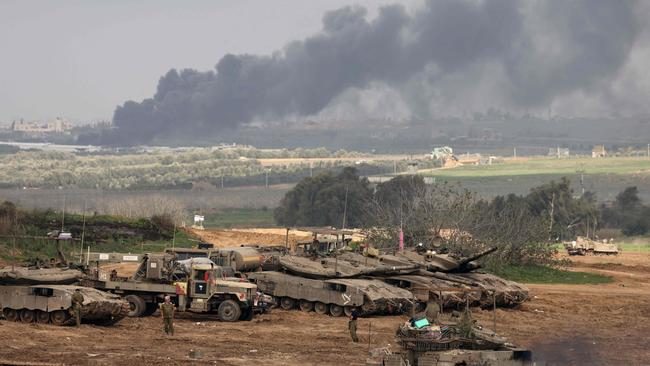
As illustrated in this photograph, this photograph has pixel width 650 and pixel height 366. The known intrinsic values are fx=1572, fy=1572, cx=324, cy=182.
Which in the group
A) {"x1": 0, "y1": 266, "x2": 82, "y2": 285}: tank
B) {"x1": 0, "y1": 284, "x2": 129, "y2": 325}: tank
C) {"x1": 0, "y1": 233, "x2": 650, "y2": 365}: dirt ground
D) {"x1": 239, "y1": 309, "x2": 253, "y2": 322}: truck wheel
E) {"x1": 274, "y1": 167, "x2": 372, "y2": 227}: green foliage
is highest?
{"x1": 274, "y1": 167, "x2": 372, "y2": 227}: green foliage

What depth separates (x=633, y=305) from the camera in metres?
57.5

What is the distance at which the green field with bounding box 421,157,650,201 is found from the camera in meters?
164

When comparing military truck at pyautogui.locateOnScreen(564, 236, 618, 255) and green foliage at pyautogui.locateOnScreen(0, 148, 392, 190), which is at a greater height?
green foliage at pyautogui.locateOnScreen(0, 148, 392, 190)

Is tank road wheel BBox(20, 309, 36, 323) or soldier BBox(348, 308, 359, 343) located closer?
soldier BBox(348, 308, 359, 343)

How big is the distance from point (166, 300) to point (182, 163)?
471ft

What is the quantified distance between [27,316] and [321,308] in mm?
10217

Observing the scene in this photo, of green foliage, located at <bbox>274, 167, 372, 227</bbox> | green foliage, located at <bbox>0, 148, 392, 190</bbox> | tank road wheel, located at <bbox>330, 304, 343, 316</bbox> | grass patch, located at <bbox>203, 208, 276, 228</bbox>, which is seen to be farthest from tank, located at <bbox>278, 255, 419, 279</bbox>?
green foliage, located at <bbox>0, 148, 392, 190</bbox>

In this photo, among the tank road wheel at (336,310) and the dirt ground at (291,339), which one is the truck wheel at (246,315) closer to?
the dirt ground at (291,339)

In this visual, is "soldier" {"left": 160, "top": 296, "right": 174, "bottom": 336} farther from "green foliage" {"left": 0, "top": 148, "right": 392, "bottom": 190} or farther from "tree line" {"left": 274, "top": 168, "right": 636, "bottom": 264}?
"green foliage" {"left": 0, "top": 148, "right": 392, "bottom": 190}

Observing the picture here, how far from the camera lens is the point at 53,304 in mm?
39969

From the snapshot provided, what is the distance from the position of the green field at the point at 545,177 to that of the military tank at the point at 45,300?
11385 centimetres

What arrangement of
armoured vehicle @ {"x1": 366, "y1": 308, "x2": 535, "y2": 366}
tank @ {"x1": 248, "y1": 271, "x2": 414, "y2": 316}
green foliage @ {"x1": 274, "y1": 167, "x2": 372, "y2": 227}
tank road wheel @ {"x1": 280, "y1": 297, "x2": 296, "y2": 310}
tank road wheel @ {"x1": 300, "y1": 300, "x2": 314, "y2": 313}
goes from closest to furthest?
armoured vehicle @ {"x1": 366, "y1": 308, "x2": 535, "y2": 366} < tank @ {"x1": 248, "y1": 271, "x2": 414, "y2": 316} < tank road wheel @ {"x1": 300, "y1": 300, "x2": 314, "y2": 313} < tank road wheel @ {"x1": 280, "y1": 297, "x2": 296, "y2": 310} < green foliage @ {"x1": 274, "y1": 167, "x2": 372, "y2": 227}

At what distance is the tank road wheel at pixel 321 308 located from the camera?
47.3 meters

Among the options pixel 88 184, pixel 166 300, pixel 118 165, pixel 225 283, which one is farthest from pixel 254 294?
pixel 118 165
